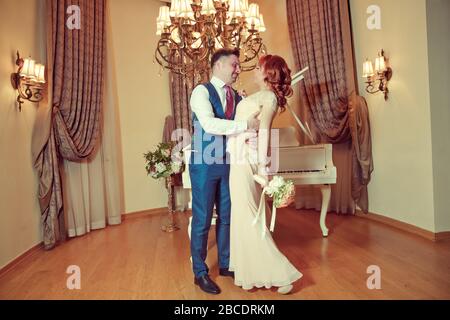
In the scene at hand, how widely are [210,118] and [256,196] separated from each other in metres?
0.58

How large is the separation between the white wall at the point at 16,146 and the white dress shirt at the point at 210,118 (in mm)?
1760

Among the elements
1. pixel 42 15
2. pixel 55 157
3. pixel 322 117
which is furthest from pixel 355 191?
pixel 42 15

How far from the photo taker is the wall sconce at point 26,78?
2.96 meters

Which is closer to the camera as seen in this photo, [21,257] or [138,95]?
[21,257]

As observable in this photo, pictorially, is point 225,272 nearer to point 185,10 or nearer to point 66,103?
point 185,10

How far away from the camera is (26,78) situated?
9.80 ft

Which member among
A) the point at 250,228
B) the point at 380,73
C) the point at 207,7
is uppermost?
the point at 207,7

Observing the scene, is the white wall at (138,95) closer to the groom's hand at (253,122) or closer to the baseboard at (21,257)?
the baseboard at (21,257)

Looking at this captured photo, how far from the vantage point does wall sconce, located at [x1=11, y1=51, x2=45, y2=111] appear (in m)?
2.96

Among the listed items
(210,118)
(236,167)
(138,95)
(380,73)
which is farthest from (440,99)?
(138,95)

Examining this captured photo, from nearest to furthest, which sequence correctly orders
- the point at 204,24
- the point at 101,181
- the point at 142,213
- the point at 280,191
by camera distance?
the point at 280,191, the point at 204,24, the point at 101,181, the point at 142,213

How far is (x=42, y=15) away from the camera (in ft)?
11.6

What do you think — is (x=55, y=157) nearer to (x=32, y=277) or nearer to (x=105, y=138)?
(x=105, y=138)

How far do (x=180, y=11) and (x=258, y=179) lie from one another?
1.63 metres
